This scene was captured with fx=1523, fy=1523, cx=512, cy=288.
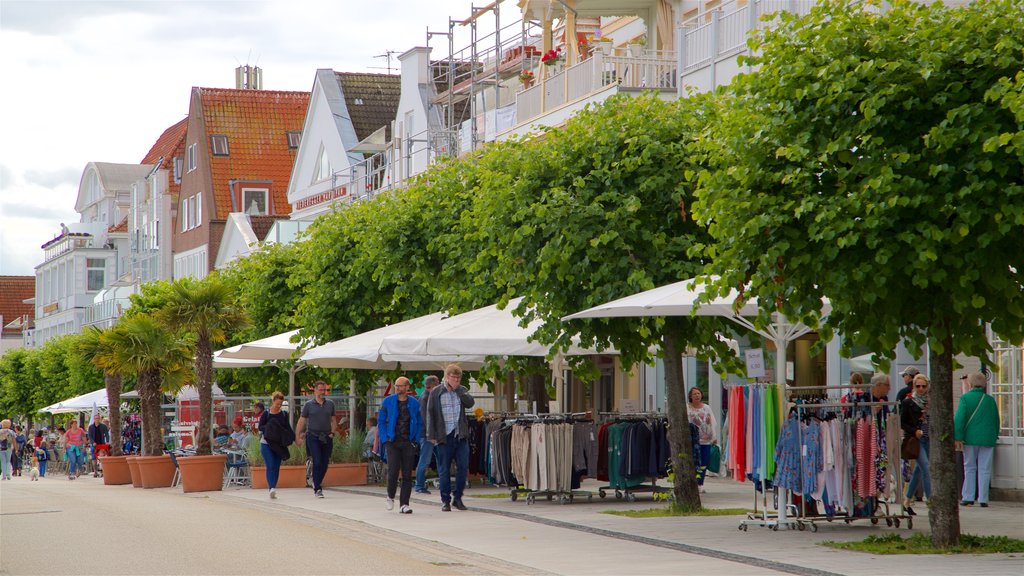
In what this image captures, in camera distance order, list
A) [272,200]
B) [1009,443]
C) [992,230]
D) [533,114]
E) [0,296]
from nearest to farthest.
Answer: [992,230] < [1009,443] < [533,114] < [272,200] < [0,296]

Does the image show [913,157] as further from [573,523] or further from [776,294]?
[573,523]

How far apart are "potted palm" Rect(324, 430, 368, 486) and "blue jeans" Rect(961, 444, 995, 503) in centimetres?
1063

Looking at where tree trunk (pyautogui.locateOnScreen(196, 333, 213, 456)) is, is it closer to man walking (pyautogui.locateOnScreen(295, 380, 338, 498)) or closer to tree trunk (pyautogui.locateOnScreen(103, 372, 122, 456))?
man walking (pyautogui.locateOnScreen(295, 380, 338, 498))

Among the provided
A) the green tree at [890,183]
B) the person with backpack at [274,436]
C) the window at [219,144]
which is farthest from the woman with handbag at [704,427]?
the window at [219,144]

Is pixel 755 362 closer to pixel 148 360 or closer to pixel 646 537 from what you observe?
pixel 646 537

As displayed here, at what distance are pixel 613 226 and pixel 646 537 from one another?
4297mm

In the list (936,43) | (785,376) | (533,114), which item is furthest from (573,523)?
(533,114)

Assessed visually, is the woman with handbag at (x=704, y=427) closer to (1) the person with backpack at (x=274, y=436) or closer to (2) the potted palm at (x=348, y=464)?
(1) the person with backpack at (x=274, y=436)

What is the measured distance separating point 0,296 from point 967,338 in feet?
407

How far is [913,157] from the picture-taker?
12305mm

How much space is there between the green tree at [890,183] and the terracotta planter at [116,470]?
77.5 feet

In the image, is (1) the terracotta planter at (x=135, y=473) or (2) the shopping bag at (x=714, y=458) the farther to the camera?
(1) the terracotta planter at (x=135, y=473)

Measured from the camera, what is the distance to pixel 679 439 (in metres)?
18.3

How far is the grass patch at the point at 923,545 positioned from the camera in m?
13.2
